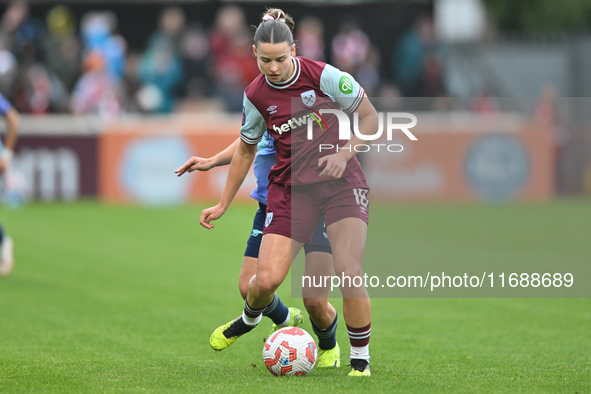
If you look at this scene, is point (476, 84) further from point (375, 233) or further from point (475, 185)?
point (375, 233)

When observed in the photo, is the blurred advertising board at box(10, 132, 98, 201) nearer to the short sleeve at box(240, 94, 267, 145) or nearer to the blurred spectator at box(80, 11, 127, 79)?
the blurred spectator at box(80, 11, 127, 79)

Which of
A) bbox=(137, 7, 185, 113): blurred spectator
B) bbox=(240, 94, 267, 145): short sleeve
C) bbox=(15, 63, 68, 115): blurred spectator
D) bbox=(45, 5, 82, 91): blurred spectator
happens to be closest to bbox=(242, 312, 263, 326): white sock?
bbox=(240, 94, 267, 145): short sleeve

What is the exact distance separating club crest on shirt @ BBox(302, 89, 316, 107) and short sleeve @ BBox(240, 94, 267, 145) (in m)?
0.31

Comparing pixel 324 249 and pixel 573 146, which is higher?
pixel 324 249

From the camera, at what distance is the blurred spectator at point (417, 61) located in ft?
70.4

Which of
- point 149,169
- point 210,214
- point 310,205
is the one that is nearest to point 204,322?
point 210,214

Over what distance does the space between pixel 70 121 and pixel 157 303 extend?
423 inches

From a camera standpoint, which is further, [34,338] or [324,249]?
[34,338]

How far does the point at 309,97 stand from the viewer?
5.90 meters

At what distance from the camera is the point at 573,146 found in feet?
66.9

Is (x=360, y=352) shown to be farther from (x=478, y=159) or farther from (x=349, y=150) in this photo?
(x=478, y=159)

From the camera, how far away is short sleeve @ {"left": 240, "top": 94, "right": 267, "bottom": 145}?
19.7ft

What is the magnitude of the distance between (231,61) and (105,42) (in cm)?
287

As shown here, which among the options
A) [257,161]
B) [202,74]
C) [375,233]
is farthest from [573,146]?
[257,161]
